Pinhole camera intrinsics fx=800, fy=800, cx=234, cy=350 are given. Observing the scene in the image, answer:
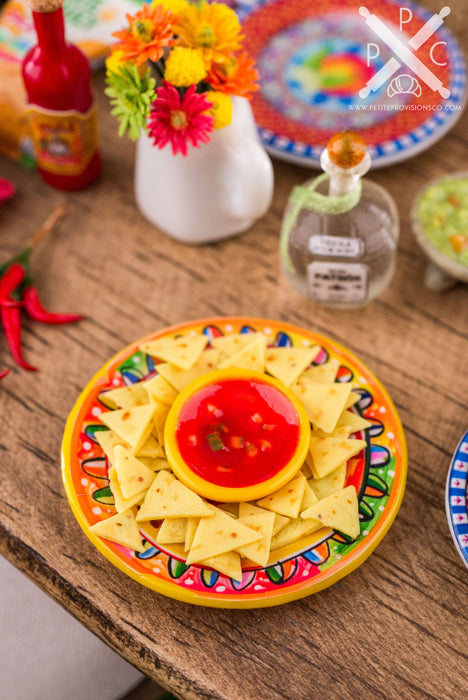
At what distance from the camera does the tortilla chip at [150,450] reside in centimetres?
80

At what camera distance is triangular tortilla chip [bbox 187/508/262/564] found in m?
0.73

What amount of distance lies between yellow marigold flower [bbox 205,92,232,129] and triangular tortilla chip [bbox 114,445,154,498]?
1.25ft

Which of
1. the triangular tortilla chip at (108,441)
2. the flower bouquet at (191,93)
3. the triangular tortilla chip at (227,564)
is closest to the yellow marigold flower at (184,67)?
the flower bouquet at (191,93)

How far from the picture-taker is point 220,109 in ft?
2.95

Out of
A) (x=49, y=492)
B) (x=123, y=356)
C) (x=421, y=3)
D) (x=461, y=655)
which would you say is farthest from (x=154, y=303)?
(x=421, y=3)

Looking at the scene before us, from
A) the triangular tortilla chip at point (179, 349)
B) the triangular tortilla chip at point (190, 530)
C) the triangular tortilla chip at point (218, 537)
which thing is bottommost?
the triangular tortilla chip at point (190, 530)

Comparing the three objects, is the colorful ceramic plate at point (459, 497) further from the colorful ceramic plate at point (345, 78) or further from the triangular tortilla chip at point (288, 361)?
the colorful ceramic plate at point (345, 78)

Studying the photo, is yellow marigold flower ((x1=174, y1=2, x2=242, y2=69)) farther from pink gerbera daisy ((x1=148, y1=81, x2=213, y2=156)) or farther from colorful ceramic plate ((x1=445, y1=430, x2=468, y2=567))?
colorful ceramic plate ((x1=445, y1=430, x2=468, y2=567))

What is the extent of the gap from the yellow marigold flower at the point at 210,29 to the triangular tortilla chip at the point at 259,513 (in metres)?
0.49

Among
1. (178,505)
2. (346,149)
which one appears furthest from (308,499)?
(346,149)

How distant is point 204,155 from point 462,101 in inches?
18.1

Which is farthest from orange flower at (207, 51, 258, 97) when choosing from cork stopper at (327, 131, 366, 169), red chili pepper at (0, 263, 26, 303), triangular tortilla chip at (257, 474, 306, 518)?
triangular tortilla chip at (257, 474, 306, 518)

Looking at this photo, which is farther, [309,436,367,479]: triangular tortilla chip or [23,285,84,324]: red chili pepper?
[23,285,84,324]: red chili pepper

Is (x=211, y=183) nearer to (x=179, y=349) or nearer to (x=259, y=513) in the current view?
(x=179, y=349)
